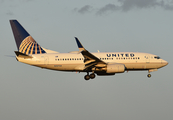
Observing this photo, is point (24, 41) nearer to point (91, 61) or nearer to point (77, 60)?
point (77, 60)

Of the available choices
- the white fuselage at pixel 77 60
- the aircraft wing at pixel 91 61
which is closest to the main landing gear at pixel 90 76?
the aircraft wing at pixel 91 61

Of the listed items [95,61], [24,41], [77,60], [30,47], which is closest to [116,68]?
[95,61]

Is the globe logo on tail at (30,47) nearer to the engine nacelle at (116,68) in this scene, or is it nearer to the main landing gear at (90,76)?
the main landing gear at (90,76)

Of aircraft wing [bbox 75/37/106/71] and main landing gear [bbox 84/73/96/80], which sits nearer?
aircraft wing [bbox 75/37/106/71]

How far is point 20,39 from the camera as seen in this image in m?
71.5

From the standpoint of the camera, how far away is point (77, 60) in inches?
2643

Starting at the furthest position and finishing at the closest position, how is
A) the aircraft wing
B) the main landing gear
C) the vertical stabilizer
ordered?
the vertical stabilizer, the main landing gear, the aircraft wing

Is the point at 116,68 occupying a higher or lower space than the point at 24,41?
lower

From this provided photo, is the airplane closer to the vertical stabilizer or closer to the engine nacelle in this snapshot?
the engine nacelle

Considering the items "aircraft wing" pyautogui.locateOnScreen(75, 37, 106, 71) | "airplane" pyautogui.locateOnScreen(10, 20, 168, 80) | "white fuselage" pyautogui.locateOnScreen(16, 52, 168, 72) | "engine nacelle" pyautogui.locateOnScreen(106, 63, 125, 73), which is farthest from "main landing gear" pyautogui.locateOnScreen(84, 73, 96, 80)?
"engine nacelle" pyautogui.locateOnScreen(106, 63, 125, 73)

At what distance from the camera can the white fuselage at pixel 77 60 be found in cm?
6706

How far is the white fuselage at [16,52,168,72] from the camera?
2640 inches

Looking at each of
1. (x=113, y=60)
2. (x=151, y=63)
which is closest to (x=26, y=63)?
(x=113, y=60)

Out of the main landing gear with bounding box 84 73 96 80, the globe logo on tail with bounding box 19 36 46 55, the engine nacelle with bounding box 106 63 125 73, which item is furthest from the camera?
the globe logo on tail with bounding box 19 36 46 55
